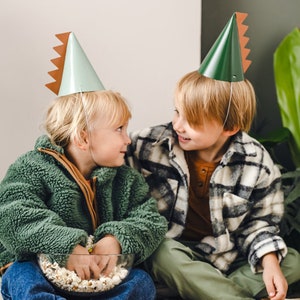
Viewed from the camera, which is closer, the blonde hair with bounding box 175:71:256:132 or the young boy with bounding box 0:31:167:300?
the young boy with bounding box 0:31:167:300

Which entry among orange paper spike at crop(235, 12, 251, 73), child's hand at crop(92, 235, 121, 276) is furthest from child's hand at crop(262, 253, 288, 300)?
orange paper spike at crop(235, 12, 251, 73)

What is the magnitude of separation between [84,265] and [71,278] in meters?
0.04

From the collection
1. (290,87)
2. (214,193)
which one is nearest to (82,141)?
(214,193)

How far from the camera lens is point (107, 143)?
61.3 inches

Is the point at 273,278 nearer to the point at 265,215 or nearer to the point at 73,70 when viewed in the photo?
the point at 265,215

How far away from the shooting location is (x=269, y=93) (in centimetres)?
232

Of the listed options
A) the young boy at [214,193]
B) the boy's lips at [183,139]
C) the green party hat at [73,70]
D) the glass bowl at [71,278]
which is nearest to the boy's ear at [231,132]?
the young boy at [214,193]

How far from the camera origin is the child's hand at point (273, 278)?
158 centimetres

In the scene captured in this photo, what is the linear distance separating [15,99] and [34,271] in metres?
0.57

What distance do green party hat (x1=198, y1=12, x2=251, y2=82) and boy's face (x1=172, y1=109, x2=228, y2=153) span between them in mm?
129

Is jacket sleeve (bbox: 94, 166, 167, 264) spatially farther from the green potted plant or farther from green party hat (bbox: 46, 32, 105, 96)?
the green potted plant

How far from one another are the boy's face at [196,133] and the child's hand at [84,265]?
0.44 meters

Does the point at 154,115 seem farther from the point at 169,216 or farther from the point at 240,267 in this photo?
the point at 240,267

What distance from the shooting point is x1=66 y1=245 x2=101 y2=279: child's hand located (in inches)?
55.1
